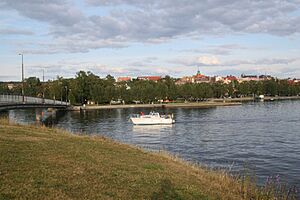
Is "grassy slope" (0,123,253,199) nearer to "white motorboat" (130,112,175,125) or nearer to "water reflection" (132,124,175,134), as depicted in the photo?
"water reflection" (132,124,175,134)

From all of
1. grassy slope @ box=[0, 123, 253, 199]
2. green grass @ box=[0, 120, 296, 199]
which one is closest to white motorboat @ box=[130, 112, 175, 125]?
green grass @ box=[0, 120, 296, 199]

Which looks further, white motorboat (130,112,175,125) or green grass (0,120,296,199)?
white motorboat (130,112,175,125)

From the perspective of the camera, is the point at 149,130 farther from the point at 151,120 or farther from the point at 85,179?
the point at 85,179

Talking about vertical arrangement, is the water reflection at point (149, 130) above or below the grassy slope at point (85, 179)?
below

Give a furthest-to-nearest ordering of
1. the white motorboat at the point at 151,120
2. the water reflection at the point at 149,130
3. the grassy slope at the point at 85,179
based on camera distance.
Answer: the white motorboat at the point at 151,120 < the water reflection at the point at 149,130 < the grassy slope at the point at 85,179

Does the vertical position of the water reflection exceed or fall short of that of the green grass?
it falls short

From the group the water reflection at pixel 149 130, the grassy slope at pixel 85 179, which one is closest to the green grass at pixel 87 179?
the grassy slope at pixel 85 179

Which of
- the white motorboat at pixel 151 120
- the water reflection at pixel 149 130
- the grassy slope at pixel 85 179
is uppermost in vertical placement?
the grassy slope at pixel 85 179

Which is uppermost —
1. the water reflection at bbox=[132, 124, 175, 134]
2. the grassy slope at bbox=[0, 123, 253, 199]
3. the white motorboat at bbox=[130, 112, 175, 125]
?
the grassy slope at bbox=[0, 123, 253, 199]

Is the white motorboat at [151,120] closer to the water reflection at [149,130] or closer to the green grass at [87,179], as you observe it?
the water reflection at [149,130]

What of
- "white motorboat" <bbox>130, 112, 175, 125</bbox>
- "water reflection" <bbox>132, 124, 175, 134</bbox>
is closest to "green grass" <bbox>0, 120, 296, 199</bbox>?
"water reflection" <bbox>132, 124, 175, 134</bbox>

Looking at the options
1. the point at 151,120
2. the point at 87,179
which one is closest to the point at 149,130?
the point at 151,120

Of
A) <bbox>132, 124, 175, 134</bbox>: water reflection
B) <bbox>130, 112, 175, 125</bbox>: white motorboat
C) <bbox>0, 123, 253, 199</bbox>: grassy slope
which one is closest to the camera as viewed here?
<bbox>0, 123, 253, 199</bbox>: grassy slope

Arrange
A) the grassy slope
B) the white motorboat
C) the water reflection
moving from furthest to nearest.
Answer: the white motorboat → the water reflection → the grassy slope
